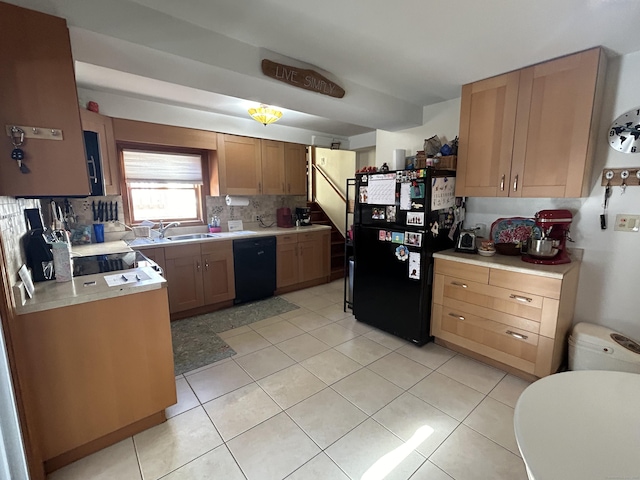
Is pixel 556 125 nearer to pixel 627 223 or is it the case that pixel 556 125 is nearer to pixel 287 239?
pixel 627 223

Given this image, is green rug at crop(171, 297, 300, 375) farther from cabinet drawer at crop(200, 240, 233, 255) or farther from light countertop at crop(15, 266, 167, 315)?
light countertop at crop(15, 266, 167, 315)

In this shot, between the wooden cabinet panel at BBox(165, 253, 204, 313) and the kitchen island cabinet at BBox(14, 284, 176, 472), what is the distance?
1.55 metres

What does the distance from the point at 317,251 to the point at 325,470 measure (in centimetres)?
308

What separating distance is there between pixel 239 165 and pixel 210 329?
6.59 feet

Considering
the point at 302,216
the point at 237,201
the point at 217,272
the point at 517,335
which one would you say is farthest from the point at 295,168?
the point at 517,335

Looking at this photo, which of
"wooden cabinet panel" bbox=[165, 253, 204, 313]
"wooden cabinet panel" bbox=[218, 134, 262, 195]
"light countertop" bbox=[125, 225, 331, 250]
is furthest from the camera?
"wooden cabinet panel" bbox=[218, 134, 262, 195]

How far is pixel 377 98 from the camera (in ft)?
8.70

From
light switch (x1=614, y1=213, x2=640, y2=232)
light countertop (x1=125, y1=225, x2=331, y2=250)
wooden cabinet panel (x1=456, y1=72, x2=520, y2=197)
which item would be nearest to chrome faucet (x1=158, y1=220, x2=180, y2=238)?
light countertop (x1=125, y1=225, x2=331, y2=250)

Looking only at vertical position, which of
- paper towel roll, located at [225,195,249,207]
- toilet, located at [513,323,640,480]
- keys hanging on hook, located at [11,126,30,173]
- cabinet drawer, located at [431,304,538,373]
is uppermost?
keys hanging on hook, located at [11,126,30,173]

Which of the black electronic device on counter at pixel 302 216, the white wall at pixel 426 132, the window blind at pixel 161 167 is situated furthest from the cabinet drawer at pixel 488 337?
the window blind at pixel 161 167

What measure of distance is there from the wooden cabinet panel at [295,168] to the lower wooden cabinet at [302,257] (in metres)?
A: 0.69

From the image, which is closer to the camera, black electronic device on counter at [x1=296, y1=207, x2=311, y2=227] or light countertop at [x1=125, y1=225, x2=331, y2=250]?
light countertop at [x1=125, y1=225, x2=331, y2=250]

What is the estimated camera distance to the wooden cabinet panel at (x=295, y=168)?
4176mm

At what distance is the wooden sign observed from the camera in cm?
194
